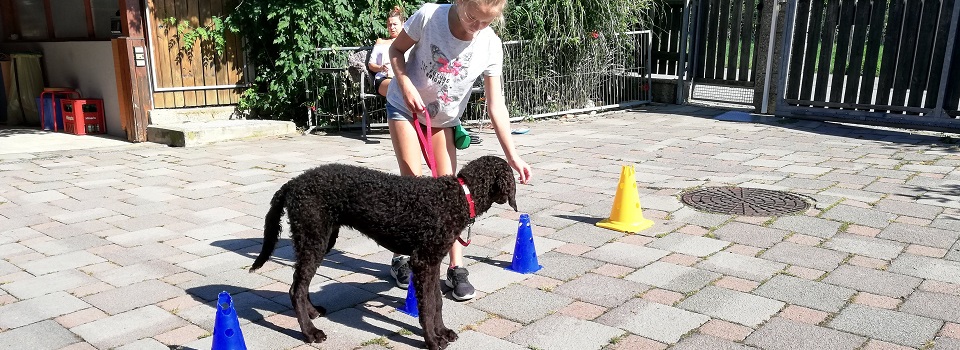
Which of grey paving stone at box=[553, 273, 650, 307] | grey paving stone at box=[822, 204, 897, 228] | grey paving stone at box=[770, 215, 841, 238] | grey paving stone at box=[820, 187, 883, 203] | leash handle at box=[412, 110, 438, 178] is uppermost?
leash handle at box=[412, 110, 438, 178]

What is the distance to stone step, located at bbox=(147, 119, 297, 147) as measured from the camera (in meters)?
8.73

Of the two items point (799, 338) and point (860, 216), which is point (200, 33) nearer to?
point (860, 216)

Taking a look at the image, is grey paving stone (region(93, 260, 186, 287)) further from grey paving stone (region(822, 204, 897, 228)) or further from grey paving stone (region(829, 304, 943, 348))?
grey paving stone (region(822, 204, 897, 228))

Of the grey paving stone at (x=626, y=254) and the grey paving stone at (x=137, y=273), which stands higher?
the grey paving stone at (x=626, y=254)

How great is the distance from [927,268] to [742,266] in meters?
1.06

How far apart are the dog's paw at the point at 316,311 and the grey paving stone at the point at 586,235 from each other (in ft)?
6.09

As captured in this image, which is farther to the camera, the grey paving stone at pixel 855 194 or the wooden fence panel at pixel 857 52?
the wooden fence panel at pixel 857 52

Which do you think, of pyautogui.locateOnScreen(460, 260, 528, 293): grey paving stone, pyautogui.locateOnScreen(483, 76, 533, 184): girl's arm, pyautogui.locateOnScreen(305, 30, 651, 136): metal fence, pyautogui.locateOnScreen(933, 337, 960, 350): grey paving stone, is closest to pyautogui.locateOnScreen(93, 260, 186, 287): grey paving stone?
pyautogui.locateOnScreen(460, 260, 528, 293): grey paving stone

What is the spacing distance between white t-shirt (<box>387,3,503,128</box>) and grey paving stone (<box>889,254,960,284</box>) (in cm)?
268

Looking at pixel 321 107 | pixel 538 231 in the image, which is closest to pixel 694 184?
pixel 538 231

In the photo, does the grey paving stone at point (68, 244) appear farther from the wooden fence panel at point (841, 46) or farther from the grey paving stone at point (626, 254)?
the wooden fence panel at point (841, 46)

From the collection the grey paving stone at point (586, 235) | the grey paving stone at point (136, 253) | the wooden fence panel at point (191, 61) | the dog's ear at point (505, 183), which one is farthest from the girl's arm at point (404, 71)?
the wooden fence panel at point (191, 61)

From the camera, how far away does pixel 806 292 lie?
3.74 metres

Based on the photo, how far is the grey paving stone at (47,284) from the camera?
12.6ft
